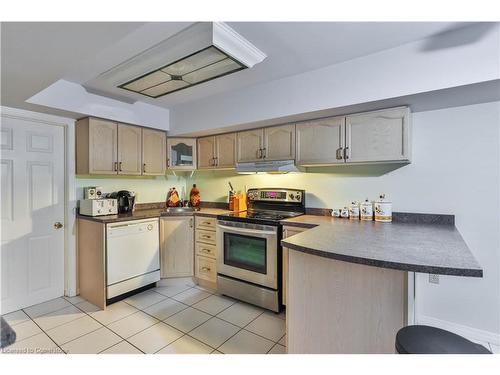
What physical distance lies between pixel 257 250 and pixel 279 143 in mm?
1168

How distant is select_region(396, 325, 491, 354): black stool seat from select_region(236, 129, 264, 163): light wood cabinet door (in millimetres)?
2132

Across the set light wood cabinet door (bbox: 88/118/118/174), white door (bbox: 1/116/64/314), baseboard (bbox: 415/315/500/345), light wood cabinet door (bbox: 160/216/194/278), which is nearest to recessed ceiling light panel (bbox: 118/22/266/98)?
light wood cabinet door (bbox: 88/118/118/174)

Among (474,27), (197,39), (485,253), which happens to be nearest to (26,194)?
(197,39)

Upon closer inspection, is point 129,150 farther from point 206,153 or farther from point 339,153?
point 339,153

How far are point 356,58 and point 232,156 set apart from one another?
5.48ft

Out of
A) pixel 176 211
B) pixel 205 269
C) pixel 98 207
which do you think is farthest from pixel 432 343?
pixel 98 207

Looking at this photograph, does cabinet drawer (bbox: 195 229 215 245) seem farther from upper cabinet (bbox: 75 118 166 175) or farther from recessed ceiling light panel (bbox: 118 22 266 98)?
recessed ceiling light panel (bbox: 118 22 266 98)

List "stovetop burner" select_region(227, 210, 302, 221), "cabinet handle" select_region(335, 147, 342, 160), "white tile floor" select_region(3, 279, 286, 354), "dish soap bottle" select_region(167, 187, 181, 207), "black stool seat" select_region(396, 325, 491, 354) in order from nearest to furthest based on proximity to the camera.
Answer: "black stool seat" select_region(396, 325, 491, 354), "white tile floor" select_region(3, 279, 286, 354), "cabinet handle" select_region(335, 147, 342, 160), "stovetop burner" select_region(227, 210, 302, 221), "dish soap bottle" select_region(167, 187, 181, 207)

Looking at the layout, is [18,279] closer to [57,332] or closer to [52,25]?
[57,332]

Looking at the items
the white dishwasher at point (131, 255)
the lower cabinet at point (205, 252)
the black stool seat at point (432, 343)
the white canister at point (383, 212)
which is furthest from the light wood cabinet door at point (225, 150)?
the black stool seat at point (432, 343)

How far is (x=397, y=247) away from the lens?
1.44 meters

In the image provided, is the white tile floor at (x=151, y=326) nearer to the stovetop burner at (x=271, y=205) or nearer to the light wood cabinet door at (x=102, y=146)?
the stovetop burner at (x=271, y=205)

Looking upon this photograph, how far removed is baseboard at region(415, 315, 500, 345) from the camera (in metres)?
2.03
